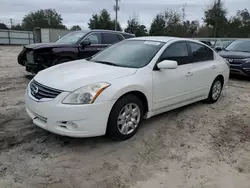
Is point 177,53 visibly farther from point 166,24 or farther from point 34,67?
point 166,24

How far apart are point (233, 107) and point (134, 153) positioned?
324 cm

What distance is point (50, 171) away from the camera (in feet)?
9.43

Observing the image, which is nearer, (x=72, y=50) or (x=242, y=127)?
(x=242, y=127)

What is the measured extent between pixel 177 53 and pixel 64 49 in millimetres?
3847

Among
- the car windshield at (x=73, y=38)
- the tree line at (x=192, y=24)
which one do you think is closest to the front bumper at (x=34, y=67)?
the car windshield at (x=73, y=38)

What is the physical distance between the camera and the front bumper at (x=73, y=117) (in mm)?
3123

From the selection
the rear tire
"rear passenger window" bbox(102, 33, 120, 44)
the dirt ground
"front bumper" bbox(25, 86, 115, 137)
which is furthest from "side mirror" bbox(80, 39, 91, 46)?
"front bumper" bbox(25, 86, 115, 137)

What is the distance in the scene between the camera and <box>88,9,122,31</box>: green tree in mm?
42844

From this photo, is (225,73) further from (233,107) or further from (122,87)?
(122,87)

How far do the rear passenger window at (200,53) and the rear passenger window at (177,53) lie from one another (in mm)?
247

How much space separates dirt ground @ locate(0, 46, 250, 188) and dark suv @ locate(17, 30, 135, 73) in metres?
2.57

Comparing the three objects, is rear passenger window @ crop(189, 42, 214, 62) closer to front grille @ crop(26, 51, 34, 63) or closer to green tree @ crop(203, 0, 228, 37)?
front grille @ crop(26, 51, 34, 63)

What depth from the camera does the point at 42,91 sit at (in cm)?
339

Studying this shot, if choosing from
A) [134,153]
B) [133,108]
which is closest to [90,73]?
[133,108]
